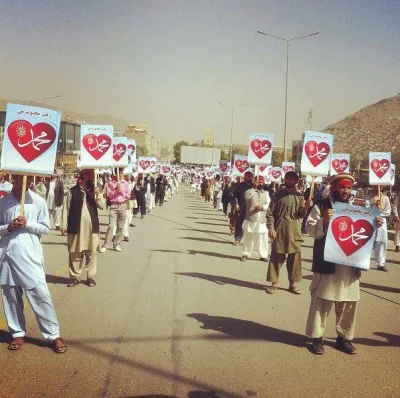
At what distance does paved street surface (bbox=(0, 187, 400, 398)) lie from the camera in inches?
163

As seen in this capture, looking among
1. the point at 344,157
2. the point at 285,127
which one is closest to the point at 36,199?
the point at 344,157

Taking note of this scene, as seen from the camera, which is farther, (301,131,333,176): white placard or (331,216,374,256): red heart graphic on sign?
(301,131,333,176): white placard

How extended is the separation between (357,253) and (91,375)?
2812 mm

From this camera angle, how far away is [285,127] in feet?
83.0

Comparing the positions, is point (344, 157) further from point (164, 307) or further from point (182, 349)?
point (182, 349)

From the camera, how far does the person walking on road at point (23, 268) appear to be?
15.3 ft

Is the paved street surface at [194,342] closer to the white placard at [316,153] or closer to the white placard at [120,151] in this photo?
the white placard at [316,153]

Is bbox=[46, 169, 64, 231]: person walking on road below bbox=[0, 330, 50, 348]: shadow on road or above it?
above

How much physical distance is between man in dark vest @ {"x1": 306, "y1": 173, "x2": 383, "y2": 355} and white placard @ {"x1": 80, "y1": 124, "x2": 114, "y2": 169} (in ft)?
17.2

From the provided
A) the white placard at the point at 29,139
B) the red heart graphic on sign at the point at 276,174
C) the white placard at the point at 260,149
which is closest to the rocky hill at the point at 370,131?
the red heart graphic on sign at the point at 276,174

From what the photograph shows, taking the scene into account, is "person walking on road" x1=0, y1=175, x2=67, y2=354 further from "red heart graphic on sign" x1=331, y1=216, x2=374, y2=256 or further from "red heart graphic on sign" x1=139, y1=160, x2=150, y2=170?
"red heart graphic on sign" x1=139, y1=160, x2=150, y2=170

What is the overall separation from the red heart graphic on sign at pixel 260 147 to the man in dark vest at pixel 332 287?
7.66m

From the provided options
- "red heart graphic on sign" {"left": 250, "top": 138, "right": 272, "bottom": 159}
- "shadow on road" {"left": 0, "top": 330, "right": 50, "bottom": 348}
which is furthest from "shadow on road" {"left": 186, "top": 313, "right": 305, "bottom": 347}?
"red heart graphic on sign" {"left": 250, "top": 138, "right": 272, "bottom": 159}

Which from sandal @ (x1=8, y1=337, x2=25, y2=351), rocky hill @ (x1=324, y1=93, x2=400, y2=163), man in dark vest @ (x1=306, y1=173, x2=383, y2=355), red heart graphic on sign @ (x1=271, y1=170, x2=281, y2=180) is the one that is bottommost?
sandal @ (x1=8, y1=337, x2=25, y2=351)
